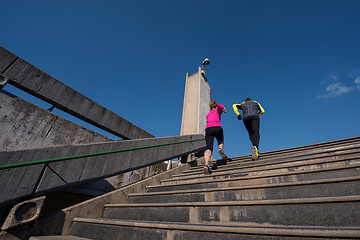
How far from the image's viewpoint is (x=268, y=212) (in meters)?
1.74

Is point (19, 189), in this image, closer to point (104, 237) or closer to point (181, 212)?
point (104, 237)

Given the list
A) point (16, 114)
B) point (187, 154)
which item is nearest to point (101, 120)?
point (16, 114)

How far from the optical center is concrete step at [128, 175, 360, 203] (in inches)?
70.2

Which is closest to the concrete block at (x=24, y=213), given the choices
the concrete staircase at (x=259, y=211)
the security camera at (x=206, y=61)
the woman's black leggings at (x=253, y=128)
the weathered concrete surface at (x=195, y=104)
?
the concrete staircase at (x=259, y=211)

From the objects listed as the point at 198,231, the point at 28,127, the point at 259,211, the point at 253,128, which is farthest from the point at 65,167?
the point at 253,128

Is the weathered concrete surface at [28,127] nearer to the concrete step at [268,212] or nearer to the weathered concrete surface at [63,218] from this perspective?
the weathered concrete surface at [63,218]

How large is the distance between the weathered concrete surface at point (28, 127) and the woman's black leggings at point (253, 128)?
444 cm

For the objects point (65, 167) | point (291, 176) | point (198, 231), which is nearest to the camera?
point (198, 231)

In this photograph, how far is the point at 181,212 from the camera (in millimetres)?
2166

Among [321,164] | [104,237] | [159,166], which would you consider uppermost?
[159,166]

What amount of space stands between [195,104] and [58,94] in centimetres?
563

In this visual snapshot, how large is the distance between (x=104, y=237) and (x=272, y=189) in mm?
2138

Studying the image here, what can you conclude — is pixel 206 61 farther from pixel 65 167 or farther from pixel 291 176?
pixel 65 167

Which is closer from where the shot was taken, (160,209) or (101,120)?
(160,209)
